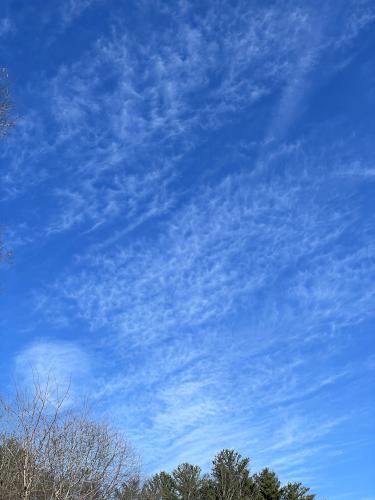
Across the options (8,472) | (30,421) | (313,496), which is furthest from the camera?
(313,496)

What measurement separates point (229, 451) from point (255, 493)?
382 centimetres

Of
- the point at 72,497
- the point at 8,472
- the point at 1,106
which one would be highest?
the point at 1,106

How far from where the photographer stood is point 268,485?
138 ft

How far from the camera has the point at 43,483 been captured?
1988cm

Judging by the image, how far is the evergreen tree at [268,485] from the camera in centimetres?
4178

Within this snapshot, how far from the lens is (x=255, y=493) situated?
41594 millimetres

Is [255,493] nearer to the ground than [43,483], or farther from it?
farther from it

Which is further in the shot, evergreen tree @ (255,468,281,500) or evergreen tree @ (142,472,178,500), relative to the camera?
evergreen tree @ (255,468,281,500)

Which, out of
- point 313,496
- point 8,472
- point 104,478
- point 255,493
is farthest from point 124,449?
point 313,496

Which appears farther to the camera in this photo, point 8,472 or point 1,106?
point 8,472

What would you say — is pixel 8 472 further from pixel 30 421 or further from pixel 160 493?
pixel 160 493

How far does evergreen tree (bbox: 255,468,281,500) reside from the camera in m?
41.8

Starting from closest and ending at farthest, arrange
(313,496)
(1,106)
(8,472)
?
(1,106), (8,472), (313,496)

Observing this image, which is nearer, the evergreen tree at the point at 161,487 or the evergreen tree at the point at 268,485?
the evergreen tree at the point at 161,487
